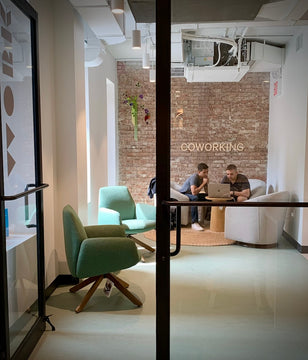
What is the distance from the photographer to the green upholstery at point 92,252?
3167 mm

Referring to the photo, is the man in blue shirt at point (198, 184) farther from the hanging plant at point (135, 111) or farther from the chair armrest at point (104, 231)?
the hanging plant at point (135, 111)

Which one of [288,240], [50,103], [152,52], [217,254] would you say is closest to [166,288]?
[217,254]

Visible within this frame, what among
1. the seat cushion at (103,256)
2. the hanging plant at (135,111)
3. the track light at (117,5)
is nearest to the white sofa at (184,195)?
the seat cushion at (103,256)

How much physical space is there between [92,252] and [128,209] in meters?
1.86

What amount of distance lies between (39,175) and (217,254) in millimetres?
1378

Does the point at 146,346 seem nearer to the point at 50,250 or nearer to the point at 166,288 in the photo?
the point at 166,288

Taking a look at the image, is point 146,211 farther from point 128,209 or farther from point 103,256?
point 103,256

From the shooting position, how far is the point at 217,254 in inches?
87.6

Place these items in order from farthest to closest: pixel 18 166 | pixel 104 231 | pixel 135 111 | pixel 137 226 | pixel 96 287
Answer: pixel 135 111, pixel 137 226, pixel 104 231, pixel 96 287, pixel 18 166

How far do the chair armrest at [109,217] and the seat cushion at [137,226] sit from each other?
24cm

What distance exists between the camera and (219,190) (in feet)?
6.76

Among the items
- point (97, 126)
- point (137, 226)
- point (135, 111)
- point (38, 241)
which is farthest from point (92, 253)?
point (135, 111)

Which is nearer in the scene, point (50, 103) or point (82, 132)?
point (50, 103)

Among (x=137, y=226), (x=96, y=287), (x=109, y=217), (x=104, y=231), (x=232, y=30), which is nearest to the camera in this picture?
→ (x=232, y=30)
